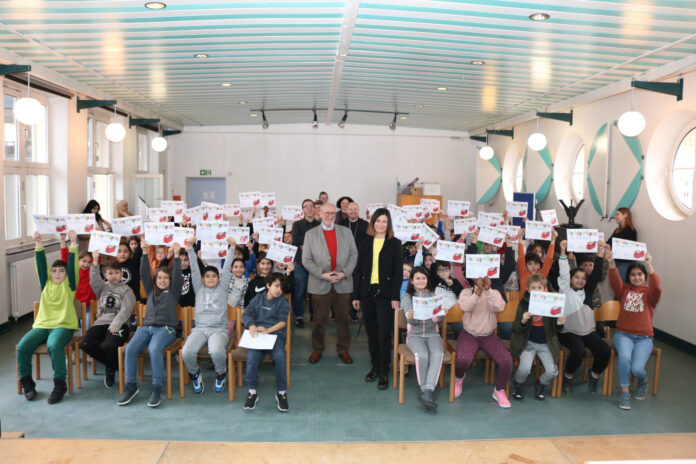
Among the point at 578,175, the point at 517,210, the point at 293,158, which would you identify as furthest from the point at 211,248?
the point at 293,158

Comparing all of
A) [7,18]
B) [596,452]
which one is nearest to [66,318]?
[7,18]

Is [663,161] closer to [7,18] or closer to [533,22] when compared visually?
[533,22]

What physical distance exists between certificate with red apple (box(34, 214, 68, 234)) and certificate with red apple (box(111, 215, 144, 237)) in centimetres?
52

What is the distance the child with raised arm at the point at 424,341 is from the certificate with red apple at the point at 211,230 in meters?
1.86

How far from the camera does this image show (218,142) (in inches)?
525

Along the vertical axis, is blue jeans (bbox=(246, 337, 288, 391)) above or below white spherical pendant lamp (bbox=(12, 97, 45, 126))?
below

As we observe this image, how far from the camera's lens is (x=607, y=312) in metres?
5.10

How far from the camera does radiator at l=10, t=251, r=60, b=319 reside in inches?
262

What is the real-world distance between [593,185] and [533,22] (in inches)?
168

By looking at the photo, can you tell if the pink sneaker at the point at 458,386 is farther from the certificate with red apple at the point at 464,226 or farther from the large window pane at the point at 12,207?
the large window pane at the point at 12,207

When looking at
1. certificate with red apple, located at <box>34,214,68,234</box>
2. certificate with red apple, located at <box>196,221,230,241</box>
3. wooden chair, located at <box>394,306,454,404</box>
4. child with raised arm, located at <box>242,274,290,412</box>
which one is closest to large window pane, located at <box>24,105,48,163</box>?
certificate with red apple, located at <box>34,214,68,234</box>

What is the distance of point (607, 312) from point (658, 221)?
2.36 m

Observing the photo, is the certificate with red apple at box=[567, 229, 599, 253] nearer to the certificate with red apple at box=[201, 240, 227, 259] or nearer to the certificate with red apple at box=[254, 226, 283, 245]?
the certificate with red apple at box=[254, 226, 283, 245]

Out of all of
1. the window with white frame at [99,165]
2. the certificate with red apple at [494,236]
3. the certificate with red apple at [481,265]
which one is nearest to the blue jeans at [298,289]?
the certificate with red apple at [494,236]
